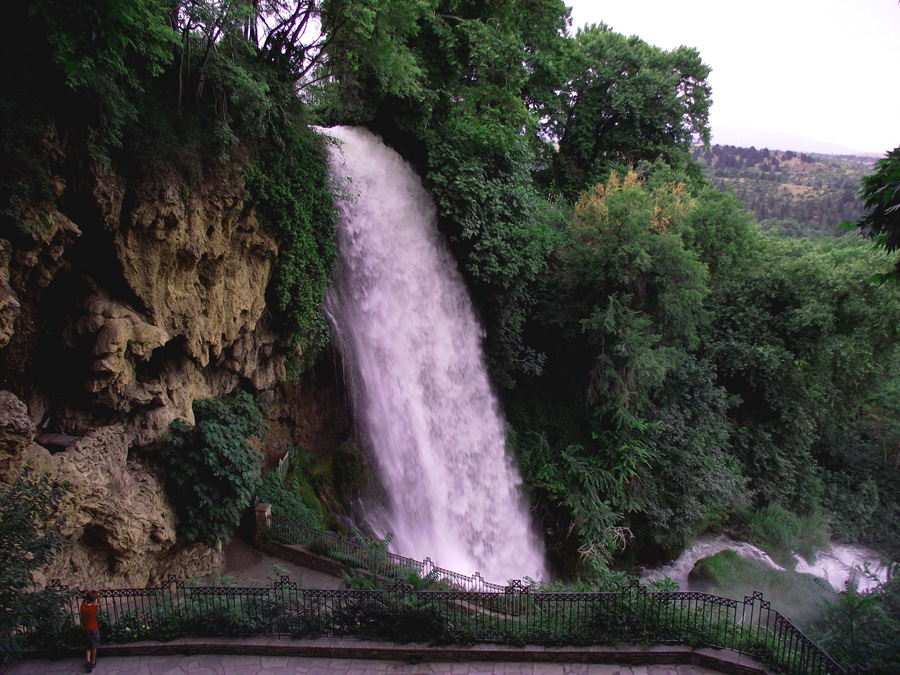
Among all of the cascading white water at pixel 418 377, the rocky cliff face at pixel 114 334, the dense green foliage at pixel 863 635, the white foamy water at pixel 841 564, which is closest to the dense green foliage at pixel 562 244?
the rocky cliff face at pixel 114 334

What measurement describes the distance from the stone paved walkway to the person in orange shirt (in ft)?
0.67

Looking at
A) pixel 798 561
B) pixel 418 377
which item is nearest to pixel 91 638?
pixel 418 377

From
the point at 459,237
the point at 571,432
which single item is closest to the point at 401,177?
the point at 459,237

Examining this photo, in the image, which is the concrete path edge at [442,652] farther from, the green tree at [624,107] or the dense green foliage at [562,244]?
the green tree at [624,107]

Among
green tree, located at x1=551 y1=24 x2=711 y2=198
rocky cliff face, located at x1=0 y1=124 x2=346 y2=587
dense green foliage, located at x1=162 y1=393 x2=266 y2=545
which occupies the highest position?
green tree, located at x1=551 y1=24 x2=711 y2=198

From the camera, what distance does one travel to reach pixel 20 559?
584 cm

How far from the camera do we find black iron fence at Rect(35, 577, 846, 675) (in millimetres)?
7566

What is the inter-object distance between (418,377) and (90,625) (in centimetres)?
818

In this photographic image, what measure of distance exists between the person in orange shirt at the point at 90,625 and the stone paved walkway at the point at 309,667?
20 cm

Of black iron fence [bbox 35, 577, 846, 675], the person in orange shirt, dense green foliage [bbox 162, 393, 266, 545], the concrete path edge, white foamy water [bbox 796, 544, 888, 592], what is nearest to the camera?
the person in orange shirt

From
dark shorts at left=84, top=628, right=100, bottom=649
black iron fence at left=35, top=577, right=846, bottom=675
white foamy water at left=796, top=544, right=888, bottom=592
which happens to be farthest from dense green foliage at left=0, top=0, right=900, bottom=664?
dark shorts at left=84, top=628, right=100, bottom=649

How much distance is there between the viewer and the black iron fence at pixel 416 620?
7566mm

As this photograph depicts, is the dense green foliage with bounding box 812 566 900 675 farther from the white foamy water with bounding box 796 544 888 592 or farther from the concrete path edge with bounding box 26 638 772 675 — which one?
the white foamy water with bounding box 796 544 888 592

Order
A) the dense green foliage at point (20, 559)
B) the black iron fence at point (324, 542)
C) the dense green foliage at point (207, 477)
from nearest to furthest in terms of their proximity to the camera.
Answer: the dense green foliage at point (20, 559)
the dense green foliage at point (207, 477)
the black iron fence at point (324, 542)
